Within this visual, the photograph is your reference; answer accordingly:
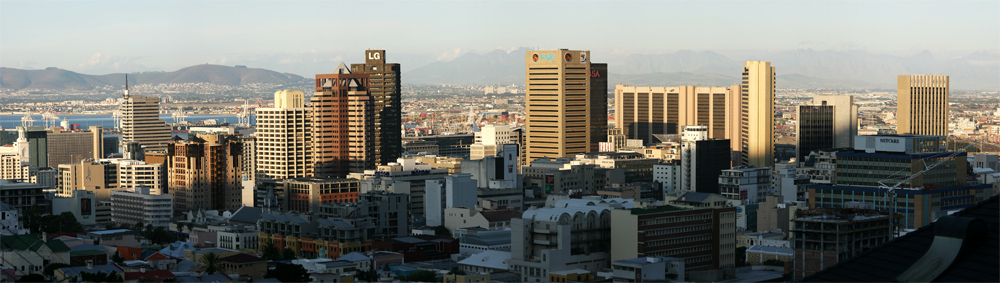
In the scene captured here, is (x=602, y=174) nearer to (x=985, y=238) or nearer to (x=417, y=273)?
(x=417, y=273)

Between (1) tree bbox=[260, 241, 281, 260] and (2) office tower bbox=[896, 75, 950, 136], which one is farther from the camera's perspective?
(2) office tower bbox=[896, 75, 950, 136]

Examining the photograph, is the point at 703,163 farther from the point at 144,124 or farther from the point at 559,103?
the point at 144,124

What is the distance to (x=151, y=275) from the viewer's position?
5078 centimetres

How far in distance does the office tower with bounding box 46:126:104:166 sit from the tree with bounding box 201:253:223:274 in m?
118

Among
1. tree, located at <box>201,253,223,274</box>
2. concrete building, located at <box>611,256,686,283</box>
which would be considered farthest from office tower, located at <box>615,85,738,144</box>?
tree, located at <box>201,253,223,274</box>

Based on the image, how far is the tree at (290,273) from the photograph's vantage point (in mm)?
53375

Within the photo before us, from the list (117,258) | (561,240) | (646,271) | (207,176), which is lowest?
(117,258)

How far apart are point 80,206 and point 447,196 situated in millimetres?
30598

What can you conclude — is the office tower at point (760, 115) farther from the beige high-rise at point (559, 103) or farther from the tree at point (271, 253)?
the tree at point (271, 253)

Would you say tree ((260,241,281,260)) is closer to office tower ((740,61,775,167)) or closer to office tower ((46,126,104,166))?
office tower ((740,61,775,167))

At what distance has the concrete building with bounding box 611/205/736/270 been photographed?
5997cm

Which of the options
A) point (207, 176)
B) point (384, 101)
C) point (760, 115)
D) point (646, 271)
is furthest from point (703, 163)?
point (646, 271)

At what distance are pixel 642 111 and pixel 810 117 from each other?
1958 inches

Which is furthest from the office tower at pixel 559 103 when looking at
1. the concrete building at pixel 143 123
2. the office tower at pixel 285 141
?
the concrete building at pixel 143 123
